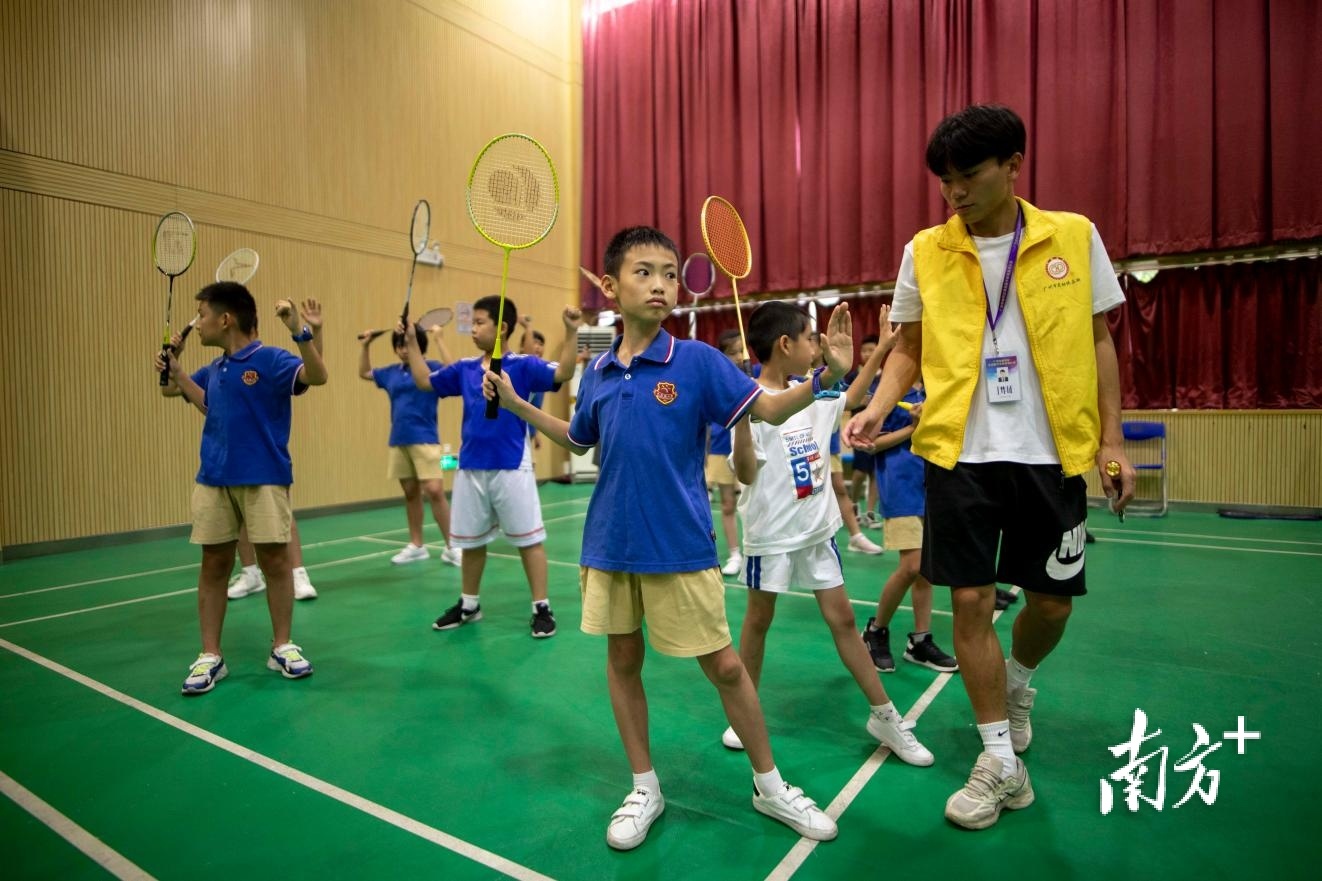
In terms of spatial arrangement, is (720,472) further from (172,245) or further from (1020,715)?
(172,245)

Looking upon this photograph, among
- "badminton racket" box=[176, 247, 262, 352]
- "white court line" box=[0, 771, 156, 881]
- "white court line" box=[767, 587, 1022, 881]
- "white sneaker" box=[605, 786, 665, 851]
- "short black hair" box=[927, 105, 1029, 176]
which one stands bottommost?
"white court line" box=[0, 771, 156, 881]

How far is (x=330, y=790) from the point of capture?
2832 mm

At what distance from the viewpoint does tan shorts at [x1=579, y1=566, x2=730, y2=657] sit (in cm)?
234

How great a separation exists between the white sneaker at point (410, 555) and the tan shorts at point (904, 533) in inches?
182

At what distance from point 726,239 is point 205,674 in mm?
3339

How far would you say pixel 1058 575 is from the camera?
8.26ft

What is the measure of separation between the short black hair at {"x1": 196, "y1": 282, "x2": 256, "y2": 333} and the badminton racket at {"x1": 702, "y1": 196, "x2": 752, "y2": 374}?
2334mm

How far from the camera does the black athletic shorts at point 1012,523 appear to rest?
247 cm

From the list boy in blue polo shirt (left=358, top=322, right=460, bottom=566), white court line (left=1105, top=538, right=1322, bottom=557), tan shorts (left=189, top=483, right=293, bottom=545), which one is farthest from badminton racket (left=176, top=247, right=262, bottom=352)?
white court line (left=1105, top=538, right=1322, bottom=557)

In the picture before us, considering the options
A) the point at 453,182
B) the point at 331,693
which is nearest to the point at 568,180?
the point at 453,182

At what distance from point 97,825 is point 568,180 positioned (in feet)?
43.7

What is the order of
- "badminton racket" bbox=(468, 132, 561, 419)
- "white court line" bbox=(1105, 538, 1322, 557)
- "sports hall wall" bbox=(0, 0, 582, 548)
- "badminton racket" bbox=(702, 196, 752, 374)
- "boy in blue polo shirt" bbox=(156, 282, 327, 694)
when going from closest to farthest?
"badminton racket" bbox=(468, 132, 561, 419), "badminton racket" bbox=(702, 196, 752, 374), "boy in blue polo shirt" bbox=(156, 282, 327, 694), "white court line" bbox=(1105, 538, 1322, 557), "sports hall wall" bbox=(0, 0, 582, 548)

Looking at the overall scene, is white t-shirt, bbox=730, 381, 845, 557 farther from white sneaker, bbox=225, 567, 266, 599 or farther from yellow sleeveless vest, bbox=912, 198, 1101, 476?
white sneaker, bbox=225, 567, 266, 599

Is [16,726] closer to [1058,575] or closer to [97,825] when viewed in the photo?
[97,825]
